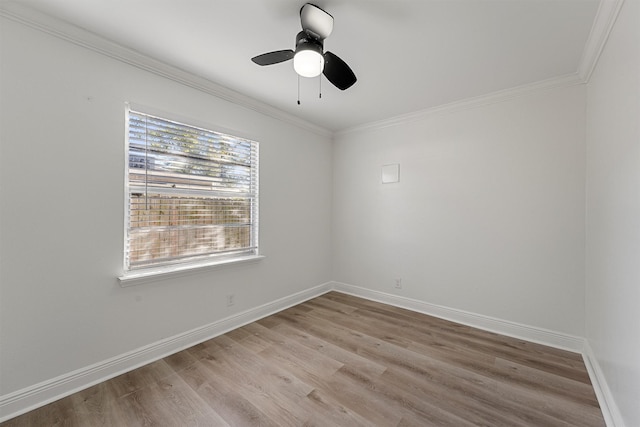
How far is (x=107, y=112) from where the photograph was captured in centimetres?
191

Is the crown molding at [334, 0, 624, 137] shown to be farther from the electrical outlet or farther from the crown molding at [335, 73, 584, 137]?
the electrical outlet

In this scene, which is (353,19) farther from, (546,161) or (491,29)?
(546,161)

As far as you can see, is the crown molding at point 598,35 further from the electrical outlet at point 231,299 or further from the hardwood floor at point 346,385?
the electrical outlet at point 231,299

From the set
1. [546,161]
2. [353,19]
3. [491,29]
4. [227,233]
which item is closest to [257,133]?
[227,233]

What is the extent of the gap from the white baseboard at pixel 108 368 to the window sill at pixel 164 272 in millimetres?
553

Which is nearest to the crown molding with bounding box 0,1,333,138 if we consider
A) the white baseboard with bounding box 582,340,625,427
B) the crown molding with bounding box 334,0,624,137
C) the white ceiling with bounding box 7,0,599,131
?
the white ceiling with bounding box 7,0,599,131

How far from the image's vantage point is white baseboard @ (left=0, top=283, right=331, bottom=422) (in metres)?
1.57

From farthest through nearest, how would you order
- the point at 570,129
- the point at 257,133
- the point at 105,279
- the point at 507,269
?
1. the point at 257,133
2. the point at 507,269
3. the point at 570,129
4. the point at 105,279

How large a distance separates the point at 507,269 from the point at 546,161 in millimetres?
1104

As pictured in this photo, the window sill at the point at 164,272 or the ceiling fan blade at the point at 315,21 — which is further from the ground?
the ceiling fan blade at the point at 315,21

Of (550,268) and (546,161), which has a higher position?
(546,161)

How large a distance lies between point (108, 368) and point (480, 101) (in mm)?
4129

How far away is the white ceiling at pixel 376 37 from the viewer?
1562 mm

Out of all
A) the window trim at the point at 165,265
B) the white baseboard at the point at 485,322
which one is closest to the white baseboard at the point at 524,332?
the white baseboard at the point at 485,322
